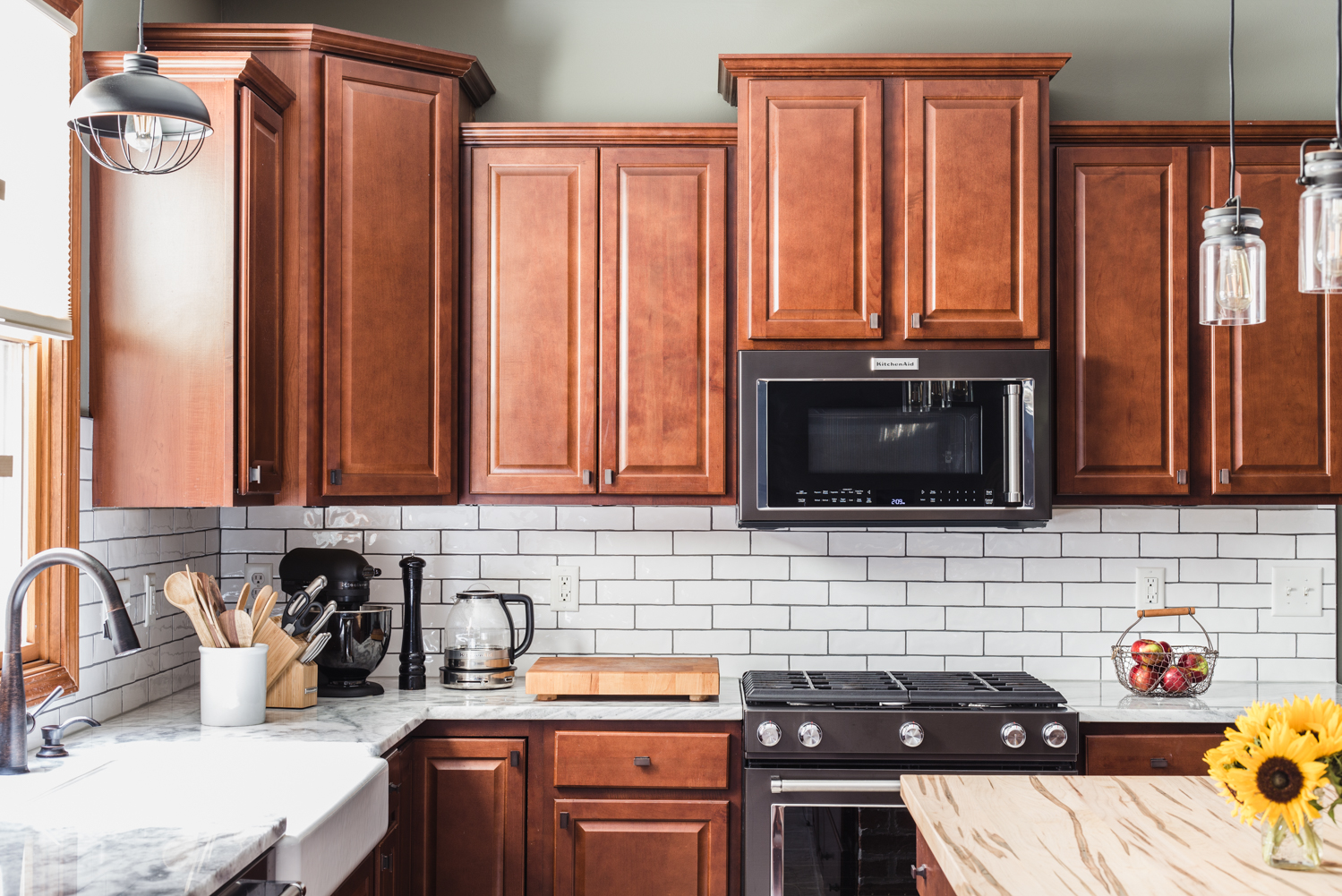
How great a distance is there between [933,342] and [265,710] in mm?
1941

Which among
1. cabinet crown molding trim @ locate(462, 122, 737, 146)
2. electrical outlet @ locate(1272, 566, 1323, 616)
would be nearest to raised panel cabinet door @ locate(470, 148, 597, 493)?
cabinet crown molding trim @ locate(462, 122, 737, 146)

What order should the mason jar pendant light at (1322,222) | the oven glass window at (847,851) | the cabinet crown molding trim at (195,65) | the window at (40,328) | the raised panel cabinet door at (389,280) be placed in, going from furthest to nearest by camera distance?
the raised panel cabinet door at (389,280)
the oven glass window at (847,851)
the cabinet crown molding trim at (195,65)
the window at (40,328)
the mason jar pendant light at (1322,222)

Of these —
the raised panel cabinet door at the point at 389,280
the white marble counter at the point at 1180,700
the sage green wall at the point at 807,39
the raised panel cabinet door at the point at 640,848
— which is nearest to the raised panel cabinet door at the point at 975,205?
the sage green wall at the point at 807,39

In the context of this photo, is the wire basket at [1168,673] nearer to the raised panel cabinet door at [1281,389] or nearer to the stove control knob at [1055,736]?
the stove control knob at [1055,736]

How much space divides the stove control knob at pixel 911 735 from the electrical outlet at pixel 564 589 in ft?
3.51

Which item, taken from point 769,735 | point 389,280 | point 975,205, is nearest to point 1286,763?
point 769,735

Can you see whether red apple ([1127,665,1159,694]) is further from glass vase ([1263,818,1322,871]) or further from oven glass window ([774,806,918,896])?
glass vase ([1263,818,1322,871])

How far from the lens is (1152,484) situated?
2.81 meters

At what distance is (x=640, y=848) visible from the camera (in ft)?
8.41

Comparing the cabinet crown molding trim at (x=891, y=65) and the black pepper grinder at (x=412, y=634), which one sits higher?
the cabinet crown molding trim at (x=891, y=65)

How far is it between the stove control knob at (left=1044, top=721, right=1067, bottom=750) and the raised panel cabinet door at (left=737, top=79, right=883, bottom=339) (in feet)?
3.55

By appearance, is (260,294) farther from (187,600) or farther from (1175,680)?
(1175,680)

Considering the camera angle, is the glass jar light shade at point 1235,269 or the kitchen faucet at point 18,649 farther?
A: the kitchen faucet at point 18,649

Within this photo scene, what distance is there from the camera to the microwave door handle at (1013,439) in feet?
8.85
